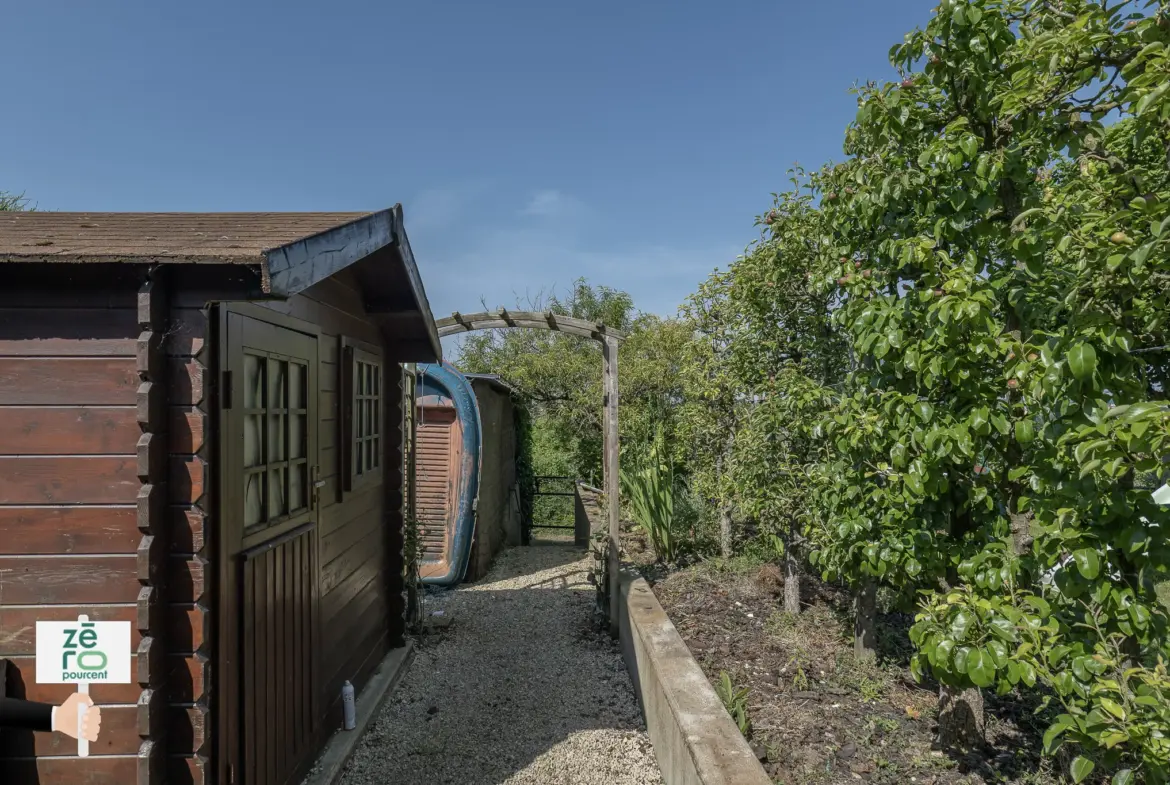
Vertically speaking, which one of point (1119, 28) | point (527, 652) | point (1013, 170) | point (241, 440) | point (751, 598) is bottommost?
point (527, 652)

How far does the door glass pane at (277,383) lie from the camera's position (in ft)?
10.4

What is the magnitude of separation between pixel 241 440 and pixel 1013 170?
328 cm

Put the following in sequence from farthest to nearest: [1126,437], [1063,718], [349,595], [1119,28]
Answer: [349,595]
[1119,28]
[1063,718]
[1126,437]

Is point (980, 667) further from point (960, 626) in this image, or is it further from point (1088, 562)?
point (1088, 562)

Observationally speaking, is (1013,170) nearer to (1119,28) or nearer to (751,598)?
(1119,28)

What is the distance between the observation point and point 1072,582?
2.04 metres

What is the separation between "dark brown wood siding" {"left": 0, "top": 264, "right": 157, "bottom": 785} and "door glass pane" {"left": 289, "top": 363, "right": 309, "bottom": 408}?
1030 millimetres

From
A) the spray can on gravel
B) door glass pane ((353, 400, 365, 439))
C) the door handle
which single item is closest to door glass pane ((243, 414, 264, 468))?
the door handle

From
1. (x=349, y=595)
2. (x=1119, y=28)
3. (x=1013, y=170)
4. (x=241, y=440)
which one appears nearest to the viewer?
(x=1119, y=28)

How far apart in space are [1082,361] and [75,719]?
136 inches

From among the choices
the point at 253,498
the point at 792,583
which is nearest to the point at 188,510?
the point at 253,498

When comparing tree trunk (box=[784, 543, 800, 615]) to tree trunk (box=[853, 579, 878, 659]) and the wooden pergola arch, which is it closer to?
tree trunk (box=[853, 579, 878, 659])

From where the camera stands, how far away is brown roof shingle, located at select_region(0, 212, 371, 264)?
2340mm

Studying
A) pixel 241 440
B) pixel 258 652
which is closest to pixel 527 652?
pixel 258 652
